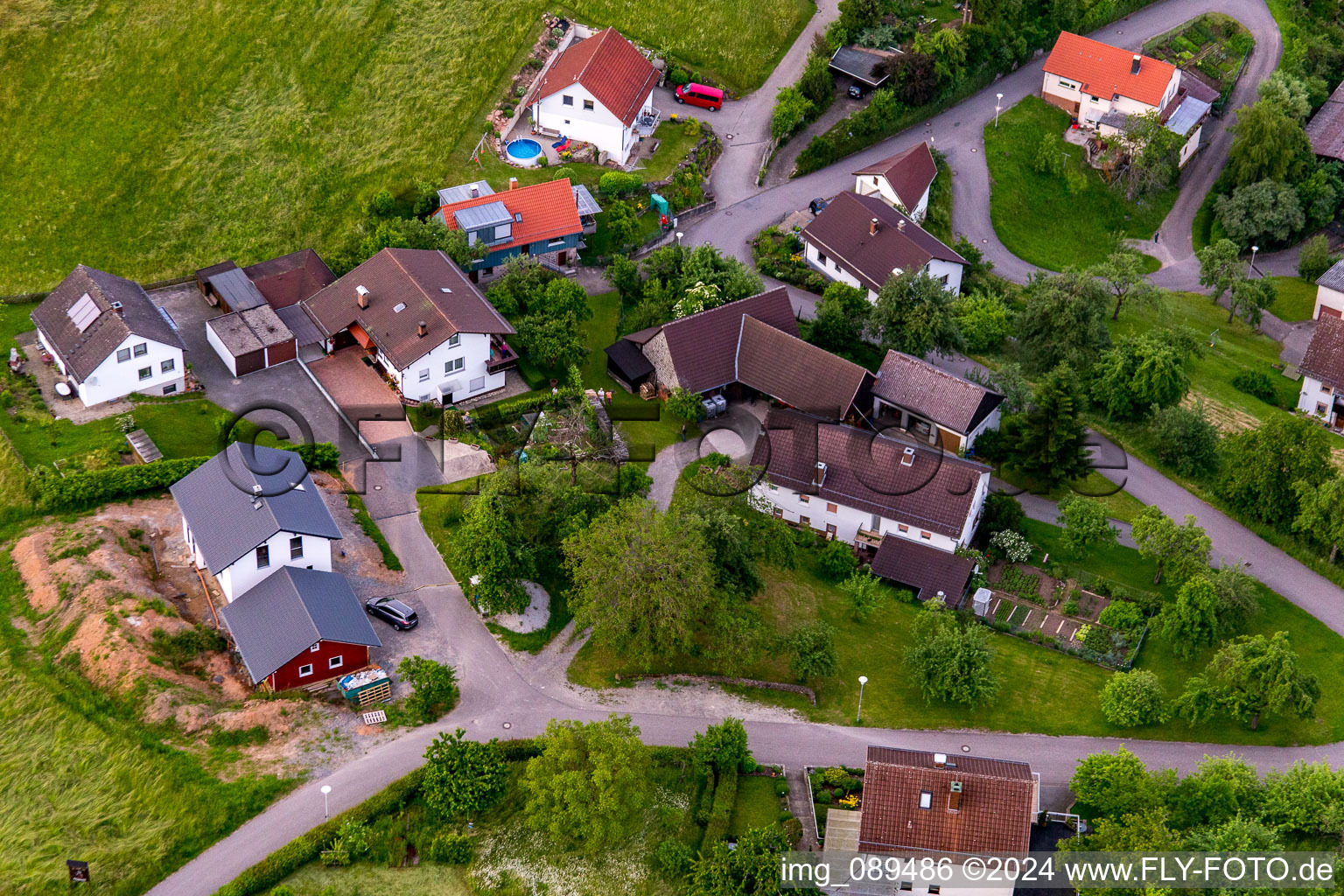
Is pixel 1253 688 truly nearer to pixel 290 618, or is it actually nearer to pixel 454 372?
pixel 290 618

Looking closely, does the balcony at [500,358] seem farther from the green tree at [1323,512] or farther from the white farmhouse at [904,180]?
the green tree at [1323,512]

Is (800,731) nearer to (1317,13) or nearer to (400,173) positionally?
(400,173)

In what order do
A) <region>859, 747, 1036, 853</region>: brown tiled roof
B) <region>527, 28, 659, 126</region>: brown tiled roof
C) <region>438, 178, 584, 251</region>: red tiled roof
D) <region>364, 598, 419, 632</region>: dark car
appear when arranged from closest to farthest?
<region>859, 747, 1036, 853</region>: brown tiled roof < <region>364, 598, 419, 632</region>: dark car < <region>438, 178, 584, 251</region>: red tiled roof < <region>527, 28, 659, 126</region>: brown tiled roof

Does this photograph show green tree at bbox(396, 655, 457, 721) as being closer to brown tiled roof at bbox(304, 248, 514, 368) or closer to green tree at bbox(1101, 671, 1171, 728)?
brown tiled roof at bbox(304, 248, 514, 368)

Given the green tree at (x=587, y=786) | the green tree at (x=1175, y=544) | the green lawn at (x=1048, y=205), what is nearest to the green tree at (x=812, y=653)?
the green tree at (x=587, y=786)

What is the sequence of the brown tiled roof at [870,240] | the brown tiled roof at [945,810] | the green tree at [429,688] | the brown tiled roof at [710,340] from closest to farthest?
the brown tiled roof at [945,810] → the green tree at [429,688] → the brown tiled roof at [710,340] → the brown tiled roof at [870,240]

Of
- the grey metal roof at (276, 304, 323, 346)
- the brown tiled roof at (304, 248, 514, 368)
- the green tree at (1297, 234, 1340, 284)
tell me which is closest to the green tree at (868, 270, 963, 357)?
the brown tiled roof at (304, 248, 514, 368)
